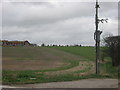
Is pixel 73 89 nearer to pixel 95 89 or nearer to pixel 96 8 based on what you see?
pixel 95 89

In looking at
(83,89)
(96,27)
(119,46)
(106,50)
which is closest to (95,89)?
(83,89)

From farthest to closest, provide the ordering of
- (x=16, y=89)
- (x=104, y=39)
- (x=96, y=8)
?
(x=104, y=39)
(x=96, y=8)
(x=16, y=89)

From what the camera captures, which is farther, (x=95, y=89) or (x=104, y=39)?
(x=104, y=39)

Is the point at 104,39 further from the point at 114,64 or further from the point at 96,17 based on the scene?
the point at 96,17

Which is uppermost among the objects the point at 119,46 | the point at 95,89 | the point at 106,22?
the point at 106,22

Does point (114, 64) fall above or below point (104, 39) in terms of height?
below

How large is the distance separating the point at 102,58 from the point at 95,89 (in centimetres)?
2378

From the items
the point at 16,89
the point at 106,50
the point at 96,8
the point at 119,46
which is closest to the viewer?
the point at 16,89

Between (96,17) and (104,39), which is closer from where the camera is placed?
(96,17)

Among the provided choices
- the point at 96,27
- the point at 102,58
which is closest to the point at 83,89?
the point at 96,27

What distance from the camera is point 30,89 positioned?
36.9ft

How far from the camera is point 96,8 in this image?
19.3 m

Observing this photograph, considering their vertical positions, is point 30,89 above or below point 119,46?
below

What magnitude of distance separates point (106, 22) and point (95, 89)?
30.9ft
